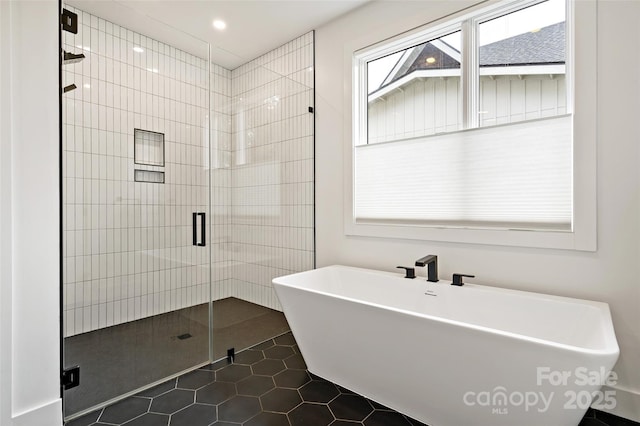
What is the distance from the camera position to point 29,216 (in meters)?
1.62

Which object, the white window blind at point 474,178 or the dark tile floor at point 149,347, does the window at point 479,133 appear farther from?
the dark tile floor at point 149,347

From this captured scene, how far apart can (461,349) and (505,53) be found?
6.54 feet

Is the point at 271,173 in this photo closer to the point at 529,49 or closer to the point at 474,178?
the point at 474,178

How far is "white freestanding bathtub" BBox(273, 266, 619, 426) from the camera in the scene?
123cm

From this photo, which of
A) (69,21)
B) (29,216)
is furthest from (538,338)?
(69,21)

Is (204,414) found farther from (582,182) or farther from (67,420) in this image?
(582,182)

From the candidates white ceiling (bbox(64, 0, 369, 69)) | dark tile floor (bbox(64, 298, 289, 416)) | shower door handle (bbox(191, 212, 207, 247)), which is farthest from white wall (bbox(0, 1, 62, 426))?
shower door handle (bbox(191, 212, 207, 247))

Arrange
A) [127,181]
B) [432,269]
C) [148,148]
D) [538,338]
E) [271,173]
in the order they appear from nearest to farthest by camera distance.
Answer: [538,338] → [127,181] → [148,148] → [432,269] → [271,173]

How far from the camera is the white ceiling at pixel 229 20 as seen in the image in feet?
7.35

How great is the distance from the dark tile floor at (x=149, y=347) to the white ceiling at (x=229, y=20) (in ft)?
6.27

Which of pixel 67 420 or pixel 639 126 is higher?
pixel 639 126

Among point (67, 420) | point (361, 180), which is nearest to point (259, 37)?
point (361, 180)

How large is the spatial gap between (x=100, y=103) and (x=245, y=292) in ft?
5.56

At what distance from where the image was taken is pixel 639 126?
1.70m
